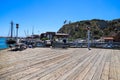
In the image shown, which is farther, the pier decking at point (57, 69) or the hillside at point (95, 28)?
the hillside at point (95, 28)

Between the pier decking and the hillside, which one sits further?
the hillside

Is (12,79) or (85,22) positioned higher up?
(85,22)

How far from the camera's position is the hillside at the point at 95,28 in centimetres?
6668

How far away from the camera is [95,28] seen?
76.3 metres

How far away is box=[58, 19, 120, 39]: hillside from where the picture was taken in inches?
2625

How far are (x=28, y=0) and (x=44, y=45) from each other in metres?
4.50

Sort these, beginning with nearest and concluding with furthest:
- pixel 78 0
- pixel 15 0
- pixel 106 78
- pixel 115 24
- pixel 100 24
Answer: pixel 106 78 < pixel 15 0 < pixel 78 0 < pixel 115 24 < pixel 100 24

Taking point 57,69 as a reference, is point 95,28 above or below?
above

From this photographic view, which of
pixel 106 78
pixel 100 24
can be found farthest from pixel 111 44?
pixel 100 24

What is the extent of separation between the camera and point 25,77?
3.64m

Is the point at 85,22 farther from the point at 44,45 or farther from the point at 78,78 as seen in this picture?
the point at 78,78

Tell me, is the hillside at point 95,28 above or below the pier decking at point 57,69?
above

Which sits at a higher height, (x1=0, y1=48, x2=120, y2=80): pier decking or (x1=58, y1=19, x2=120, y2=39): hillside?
(x1=58, y1=19, x2=120, y2=39): hillside

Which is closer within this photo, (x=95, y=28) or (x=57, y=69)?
(x=57, y=69)
